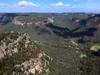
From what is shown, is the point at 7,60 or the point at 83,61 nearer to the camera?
the point at 7,60

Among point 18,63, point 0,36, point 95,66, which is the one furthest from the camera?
point 95,66

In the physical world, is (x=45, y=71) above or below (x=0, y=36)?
below

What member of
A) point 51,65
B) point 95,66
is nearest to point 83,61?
point 95,66

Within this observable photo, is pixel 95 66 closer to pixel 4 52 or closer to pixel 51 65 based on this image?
pixel 51 65

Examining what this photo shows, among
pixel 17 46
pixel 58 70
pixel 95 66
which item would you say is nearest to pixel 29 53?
pixel 17 46

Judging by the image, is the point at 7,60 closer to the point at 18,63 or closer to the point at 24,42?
the point at 18,63

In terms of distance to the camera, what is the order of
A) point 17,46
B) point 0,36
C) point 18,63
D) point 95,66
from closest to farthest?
point 18,63
point 17,46
point 0,36
point 95,66
